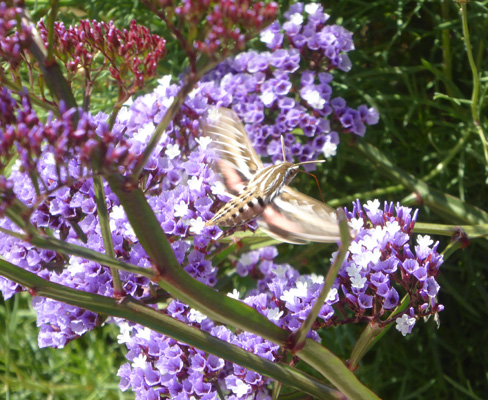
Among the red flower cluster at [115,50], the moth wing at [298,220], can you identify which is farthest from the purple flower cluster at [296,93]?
the red flower cluster at [115,50]

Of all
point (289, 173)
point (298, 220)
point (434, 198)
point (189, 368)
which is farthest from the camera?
point (434, 198)

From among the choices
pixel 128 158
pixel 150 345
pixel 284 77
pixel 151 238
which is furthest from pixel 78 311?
pixel 284 77

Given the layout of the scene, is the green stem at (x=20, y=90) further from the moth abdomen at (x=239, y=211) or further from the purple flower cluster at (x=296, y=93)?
the purple flower cluster at (x=296, y=93)

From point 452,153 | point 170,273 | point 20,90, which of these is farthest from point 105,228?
point 452,153

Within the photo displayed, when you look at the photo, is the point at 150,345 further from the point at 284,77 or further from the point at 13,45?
the point at 284,77

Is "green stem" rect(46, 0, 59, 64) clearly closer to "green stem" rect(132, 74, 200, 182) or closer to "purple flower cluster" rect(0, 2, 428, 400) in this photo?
"purple flower cluster" rect(0, 2, 428, 400)

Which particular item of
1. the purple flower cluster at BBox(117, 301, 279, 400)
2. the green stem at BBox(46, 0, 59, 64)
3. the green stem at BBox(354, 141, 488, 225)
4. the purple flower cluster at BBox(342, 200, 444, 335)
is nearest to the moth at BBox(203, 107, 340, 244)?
the purple flower cluster at BBox(342, 200, 444, 335)

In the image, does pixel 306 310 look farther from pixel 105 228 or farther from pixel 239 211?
pixel 105 228
